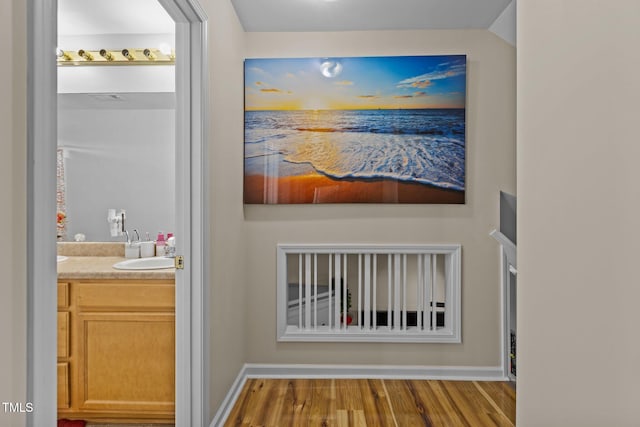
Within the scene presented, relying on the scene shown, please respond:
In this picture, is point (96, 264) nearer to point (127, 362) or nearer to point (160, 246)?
point (160, 246)

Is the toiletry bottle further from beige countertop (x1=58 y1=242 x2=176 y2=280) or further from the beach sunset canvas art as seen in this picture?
the beach sunset canvas art

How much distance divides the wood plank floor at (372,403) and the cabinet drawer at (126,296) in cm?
80

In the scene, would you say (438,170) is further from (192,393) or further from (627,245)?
(627,245)

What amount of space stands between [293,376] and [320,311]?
19.4 inches

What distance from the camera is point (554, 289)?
692 mm

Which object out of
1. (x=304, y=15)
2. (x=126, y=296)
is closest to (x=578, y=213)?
(x=126, y=296)

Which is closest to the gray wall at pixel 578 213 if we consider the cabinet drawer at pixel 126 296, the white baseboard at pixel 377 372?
the cabinet drawer at pixel 126 296

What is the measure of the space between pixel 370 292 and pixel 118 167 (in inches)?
79.0

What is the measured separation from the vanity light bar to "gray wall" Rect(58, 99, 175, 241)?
0.27m

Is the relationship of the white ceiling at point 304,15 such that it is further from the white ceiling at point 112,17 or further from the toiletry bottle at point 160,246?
the toiletry bottle at point 160,246

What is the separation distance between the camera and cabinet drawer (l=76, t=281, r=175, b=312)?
2229 millimetres

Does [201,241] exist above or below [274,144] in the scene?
below

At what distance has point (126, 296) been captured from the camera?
7.32ft

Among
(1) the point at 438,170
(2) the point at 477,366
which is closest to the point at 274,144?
(1) the point at 438,170
